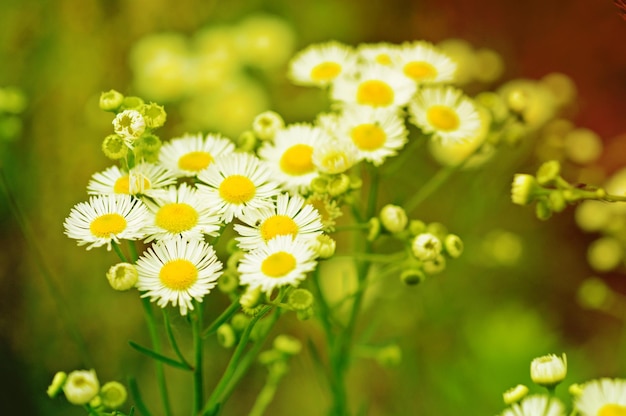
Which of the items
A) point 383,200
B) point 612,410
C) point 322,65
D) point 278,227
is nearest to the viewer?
point 612,410

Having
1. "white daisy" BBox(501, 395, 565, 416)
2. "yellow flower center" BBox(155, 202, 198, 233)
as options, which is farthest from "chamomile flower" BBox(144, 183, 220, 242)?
"white daisy" BBox(501, 395, 565, 416)

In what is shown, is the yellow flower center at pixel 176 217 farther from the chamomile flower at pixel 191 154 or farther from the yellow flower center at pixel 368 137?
the yellow flower center at pixel 368 137

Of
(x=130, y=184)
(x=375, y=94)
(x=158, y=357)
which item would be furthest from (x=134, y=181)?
(x=375, y=94)

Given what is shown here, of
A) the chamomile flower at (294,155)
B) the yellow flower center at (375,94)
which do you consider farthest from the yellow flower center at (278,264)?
the yellow flower center at (375,94)

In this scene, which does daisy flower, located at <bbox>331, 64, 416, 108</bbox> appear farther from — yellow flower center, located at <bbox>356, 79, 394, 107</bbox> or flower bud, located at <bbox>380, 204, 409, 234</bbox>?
flower bud, located at <bbox>380, 204, 409, 234</bbox>

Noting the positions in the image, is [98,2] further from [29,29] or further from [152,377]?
[152,377]

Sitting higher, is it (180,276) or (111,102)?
(111,102)

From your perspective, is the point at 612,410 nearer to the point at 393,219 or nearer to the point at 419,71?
the point at 393,219
